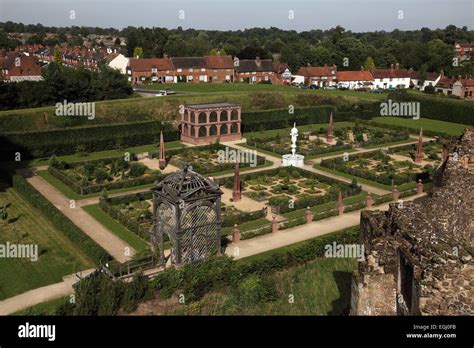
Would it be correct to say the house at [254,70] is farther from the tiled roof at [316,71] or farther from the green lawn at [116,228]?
the green lawn at [116,228]

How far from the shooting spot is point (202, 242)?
93.9 feet

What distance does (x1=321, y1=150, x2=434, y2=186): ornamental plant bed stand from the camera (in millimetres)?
45438

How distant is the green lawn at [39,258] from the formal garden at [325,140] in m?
27.9

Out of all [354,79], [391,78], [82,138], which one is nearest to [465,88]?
[391,78]

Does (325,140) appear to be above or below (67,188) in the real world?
above

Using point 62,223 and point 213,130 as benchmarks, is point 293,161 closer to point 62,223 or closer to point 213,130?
point 213,130

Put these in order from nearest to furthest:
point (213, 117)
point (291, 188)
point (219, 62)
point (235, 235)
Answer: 1. point (235, 235)
2. point (291, 188)
3. point (213, 117)
4. point (219, 62)

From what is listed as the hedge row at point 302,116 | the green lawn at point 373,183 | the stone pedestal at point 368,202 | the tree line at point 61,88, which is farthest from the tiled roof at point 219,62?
the stone pedestal at point 368,202

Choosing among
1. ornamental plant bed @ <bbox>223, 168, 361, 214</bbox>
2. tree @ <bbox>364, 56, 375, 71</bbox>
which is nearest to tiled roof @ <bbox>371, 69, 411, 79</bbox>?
tree @ <bbox>364, 56, 375, 71</bbox>

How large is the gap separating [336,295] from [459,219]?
6.67 metres

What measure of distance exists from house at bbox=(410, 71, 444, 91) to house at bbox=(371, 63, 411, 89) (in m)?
1.11

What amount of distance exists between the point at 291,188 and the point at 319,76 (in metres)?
72.5

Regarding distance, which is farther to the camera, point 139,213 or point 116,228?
point 139,213

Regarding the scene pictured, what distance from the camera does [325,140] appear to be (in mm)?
63312
